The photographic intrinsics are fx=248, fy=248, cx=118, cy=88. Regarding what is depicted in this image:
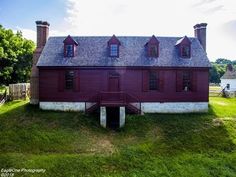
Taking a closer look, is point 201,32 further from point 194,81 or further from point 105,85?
point 105,85

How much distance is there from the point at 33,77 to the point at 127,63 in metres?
10.4

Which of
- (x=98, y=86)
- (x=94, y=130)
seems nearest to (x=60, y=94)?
(x=98, y=86)

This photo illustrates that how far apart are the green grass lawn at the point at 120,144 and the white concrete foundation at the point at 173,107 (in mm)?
933

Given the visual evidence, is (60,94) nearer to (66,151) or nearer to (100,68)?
(100,68)

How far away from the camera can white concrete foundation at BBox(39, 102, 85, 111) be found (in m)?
24.5

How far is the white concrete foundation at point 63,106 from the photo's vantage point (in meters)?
24.5

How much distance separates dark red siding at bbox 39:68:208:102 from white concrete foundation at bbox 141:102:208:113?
0.40m

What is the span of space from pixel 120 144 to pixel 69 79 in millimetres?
9307

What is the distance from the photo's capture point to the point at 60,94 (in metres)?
24.7

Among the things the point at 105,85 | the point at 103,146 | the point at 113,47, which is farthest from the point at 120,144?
the point at 113,47

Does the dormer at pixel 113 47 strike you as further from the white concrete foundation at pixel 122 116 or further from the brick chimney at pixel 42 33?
the brick chimney at pixel 42 33

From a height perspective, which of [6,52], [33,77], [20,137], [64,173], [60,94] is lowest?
[64,173]

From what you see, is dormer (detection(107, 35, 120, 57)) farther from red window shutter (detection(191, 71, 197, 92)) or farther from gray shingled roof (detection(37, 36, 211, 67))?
red window shutter (detection(191, 71, 197, 92))

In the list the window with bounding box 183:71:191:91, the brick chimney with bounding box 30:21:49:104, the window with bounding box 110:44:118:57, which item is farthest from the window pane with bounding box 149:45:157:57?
the brick chimney with bounding box 30:21:49:104
